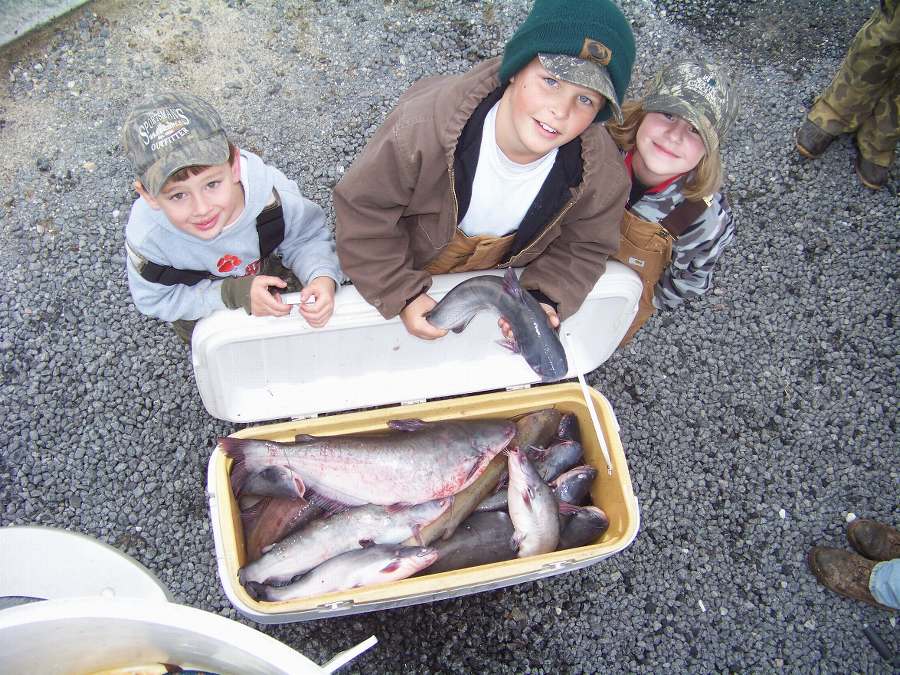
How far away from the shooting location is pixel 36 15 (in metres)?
3.44

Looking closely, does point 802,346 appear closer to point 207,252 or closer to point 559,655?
point 559,655

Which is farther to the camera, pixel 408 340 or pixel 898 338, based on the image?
pixel 898 338

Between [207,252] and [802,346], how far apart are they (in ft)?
9.80

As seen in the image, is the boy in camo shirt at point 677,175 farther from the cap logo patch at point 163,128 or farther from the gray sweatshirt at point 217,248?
the cap logo patch at point 163,128

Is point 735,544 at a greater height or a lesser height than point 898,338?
lesser

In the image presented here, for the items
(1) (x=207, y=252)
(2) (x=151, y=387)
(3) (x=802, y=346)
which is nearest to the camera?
(1) (x=207, y=252)

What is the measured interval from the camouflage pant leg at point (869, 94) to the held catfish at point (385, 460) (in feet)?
9.44

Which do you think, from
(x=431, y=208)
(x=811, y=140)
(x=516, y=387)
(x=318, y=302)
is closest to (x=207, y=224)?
(x=318, y=302)

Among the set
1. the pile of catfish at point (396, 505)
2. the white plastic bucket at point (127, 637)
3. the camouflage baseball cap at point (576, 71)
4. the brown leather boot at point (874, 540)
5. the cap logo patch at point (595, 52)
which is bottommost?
the brown leather boot at point (874, 540)

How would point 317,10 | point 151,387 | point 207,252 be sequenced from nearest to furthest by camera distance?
point 207,252 < point 151,387 < point 317,10

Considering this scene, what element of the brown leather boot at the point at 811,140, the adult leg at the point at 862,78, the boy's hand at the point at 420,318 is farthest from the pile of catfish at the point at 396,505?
the adult leg at the point at 862,78

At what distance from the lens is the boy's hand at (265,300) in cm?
201

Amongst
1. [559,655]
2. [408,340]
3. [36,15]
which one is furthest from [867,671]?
[36,15]

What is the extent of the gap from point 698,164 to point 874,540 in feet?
6.88
